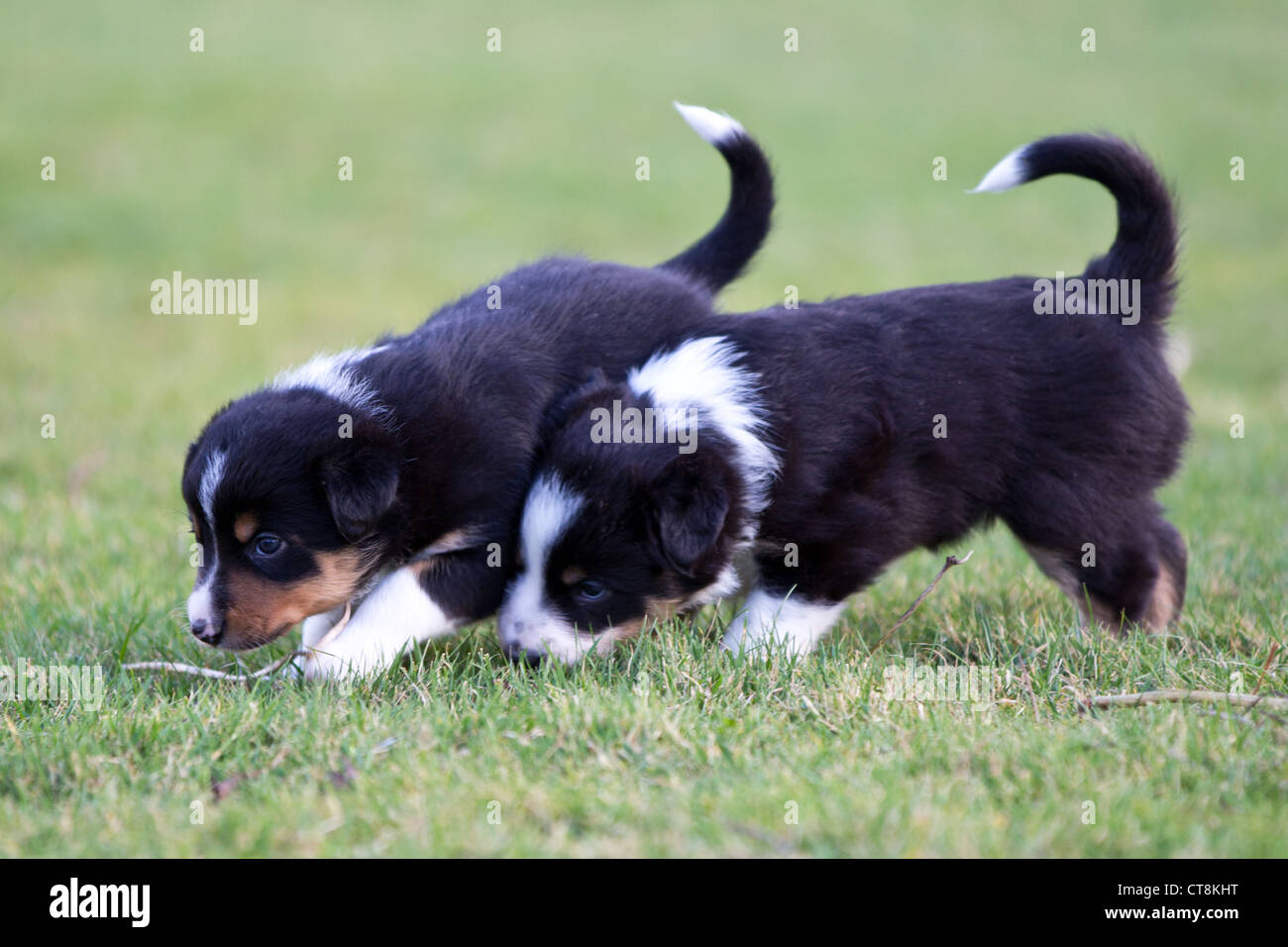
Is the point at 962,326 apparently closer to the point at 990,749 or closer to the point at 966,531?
the point at 966,531

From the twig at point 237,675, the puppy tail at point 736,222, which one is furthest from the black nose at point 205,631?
the puppy tail at point 736,222

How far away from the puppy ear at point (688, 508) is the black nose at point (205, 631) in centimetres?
123

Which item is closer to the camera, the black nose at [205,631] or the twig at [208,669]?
the black nose at [205,631]

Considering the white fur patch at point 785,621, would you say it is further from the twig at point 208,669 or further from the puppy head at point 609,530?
the twig at point 208,669

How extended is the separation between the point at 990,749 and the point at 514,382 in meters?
1.75

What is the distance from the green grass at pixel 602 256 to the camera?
295 centimetres

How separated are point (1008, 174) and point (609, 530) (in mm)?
1749

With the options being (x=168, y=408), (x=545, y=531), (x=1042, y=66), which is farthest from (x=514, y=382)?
(x=1042, y=66)

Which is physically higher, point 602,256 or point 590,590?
point 602,256

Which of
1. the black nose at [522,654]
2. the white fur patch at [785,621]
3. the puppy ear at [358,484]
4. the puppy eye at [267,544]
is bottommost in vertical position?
the black nose at [522,654]

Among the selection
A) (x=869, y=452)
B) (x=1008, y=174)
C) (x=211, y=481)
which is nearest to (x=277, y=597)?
(x=211, y=481)

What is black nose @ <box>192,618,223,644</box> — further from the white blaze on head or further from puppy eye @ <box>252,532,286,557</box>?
the white blaze on head

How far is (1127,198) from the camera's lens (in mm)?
4473

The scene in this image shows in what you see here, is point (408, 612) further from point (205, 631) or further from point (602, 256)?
point (602, 256)
